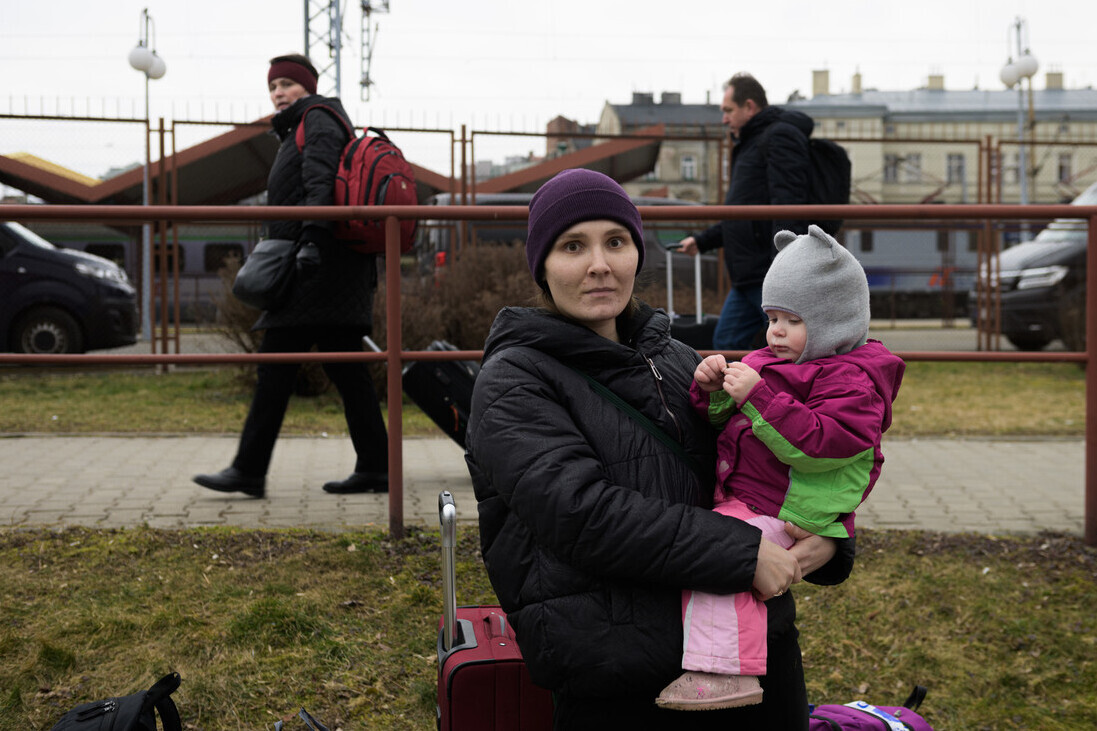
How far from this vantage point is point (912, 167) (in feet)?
61.8

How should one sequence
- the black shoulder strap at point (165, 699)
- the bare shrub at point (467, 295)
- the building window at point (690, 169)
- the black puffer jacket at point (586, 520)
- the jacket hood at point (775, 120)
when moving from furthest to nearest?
the building window at point (690, 169), the bare shrub at point (467, 295), the jacket hood at point (775, 120), the black shoulder strap at point (165, 699), the black puffer jacket at point (586, 520)

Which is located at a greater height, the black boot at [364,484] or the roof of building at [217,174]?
the roof of building at [217,174]

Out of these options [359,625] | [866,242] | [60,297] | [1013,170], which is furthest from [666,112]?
[359,625]

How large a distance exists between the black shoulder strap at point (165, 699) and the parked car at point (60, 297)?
24.0 feet

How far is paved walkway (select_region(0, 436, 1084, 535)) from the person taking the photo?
4.35m

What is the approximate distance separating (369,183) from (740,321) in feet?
6.08

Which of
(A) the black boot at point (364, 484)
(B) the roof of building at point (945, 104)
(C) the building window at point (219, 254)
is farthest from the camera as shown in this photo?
(B) the roof of building at point (945, 104)

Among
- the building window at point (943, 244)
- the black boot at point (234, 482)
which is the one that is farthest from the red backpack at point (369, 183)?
the building window at point (943, 244)

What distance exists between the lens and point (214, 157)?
11680 mm

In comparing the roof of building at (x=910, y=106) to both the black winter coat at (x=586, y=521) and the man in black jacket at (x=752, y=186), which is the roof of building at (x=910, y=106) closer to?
the man in black jacket at (x=752, y=186)

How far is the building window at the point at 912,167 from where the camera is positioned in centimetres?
1729

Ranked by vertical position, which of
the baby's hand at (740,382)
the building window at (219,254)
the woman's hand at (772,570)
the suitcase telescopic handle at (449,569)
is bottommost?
the suitcase telescopic handle at (449,569)

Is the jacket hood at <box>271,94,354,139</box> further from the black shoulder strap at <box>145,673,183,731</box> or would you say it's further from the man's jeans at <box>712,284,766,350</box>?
the black shoulder strap at <box>145,673,183,731</box>

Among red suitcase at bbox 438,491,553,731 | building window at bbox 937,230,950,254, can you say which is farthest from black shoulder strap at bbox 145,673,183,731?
building window at bbox 937,230,950,254
